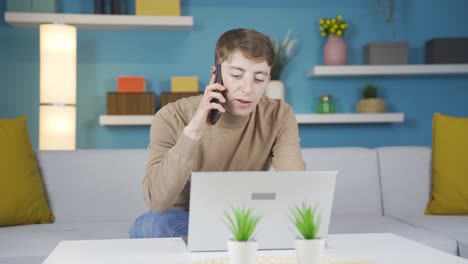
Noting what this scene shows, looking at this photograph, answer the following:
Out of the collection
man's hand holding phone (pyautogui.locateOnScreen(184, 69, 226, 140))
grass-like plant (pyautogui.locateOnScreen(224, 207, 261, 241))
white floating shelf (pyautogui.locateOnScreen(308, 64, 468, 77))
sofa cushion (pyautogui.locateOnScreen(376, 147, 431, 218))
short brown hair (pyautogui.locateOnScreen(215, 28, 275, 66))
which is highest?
white floating shelf (pyautogui.locateOnScreen(308, 64, 468, 77))

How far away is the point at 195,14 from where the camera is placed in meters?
4.27

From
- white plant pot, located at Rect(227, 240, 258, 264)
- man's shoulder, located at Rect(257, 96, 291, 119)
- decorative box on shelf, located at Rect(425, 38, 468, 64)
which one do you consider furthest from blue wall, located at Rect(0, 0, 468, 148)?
white plant pot, located at Rect(227, 240, 258, 264)

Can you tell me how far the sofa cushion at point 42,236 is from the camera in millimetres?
2092

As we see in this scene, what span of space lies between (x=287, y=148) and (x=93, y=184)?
3.51 ft

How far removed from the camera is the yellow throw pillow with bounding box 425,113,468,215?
2.85 meters

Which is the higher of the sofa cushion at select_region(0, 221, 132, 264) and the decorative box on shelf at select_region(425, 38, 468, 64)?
the decorative box on shelf at select_region(425, 38, 468, 64)

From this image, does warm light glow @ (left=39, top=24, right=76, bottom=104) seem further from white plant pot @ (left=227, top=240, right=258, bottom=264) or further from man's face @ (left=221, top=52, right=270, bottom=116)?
white plant pot @ (left=227, top=240, right=258, bottom=264)

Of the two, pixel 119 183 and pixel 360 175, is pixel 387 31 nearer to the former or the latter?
pixel 360 175

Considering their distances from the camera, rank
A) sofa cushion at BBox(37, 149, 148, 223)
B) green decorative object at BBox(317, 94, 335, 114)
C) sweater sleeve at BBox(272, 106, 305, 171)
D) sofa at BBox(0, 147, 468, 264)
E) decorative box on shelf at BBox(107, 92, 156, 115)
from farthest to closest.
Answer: green decorative object at BBox(317, 94, 335, 114) < decorative box on shelf at BBox(107, 92, 156, 115) < sofa cushion at BBox(37, 149, 148, 223) < sofa at BBox(0, 147, 468, 264) < sweater sleeve at BBox(272, 106, 305, 171)

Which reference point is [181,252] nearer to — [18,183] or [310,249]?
[310,249]

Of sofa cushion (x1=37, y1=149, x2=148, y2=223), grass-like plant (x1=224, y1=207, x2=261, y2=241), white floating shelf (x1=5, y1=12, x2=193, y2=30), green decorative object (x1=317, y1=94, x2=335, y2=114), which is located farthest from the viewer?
green decorative object (x1=317, y1=94, x2=335, y2=114)

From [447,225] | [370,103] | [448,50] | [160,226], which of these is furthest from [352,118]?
[160,226]

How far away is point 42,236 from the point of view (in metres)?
2.28

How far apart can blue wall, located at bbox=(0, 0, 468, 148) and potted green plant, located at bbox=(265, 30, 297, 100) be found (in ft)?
0.26
